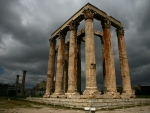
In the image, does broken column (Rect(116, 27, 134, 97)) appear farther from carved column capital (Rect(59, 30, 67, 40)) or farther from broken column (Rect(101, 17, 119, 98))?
carved column capital (Rect(59, 30, 67, 40))

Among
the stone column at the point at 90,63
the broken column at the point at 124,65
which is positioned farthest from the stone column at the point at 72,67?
the broken column at the point at 124,65

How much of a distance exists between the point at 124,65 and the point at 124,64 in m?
A: 0.22

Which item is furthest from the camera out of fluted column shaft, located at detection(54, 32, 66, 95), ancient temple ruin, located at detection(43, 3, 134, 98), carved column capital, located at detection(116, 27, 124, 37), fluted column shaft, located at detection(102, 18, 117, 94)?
carved column capital, located at detection(116, 27, 124, 37)

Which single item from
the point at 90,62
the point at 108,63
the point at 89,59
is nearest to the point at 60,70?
the point at 89,59

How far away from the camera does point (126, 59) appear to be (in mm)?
29359

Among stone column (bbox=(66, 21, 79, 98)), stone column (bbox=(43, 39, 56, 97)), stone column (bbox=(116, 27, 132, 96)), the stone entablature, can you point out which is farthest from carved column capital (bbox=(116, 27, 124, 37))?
stone column (bbox=(43, 39, 56, 97))

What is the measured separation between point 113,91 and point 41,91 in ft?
236

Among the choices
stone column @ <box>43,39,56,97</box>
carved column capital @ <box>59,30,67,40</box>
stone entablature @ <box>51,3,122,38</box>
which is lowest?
stone column @ <box>43,39,56,97</box>

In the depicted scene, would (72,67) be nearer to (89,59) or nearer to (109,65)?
(89,59)

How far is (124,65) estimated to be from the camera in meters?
28.9

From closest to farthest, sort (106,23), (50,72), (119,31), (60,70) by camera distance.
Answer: (106,23)
(60,70)
(119,31)
(50,72)

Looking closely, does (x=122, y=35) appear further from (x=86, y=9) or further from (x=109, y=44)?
(x=86, y=9)

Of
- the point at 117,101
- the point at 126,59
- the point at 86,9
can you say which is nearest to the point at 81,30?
the point at 86,9

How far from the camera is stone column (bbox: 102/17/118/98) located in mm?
22688
